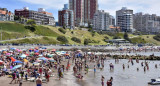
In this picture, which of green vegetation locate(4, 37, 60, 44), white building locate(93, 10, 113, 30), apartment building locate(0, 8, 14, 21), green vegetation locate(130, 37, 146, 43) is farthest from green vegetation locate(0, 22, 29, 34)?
white building locate(93, 10, 113, 30)

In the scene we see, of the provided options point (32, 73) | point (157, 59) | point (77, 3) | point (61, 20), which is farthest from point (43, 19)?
point (32, 73)

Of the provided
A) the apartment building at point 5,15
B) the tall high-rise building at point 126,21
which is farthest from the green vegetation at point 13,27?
the tall high-rise building at point 126,21

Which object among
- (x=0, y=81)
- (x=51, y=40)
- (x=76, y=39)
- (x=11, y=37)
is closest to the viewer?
(x=0, y=81)

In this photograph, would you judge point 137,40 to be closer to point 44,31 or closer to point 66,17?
point 66,17

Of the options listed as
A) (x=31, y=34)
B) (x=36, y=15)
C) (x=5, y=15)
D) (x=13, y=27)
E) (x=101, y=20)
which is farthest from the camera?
(x=101, y=20)

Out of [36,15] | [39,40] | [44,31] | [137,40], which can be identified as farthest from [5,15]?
[137,40]

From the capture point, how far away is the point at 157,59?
63.0 meters

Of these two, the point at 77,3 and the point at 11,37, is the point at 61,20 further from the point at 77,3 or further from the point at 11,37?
the point at 11,37

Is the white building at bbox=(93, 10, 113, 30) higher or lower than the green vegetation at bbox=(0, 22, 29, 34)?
higher

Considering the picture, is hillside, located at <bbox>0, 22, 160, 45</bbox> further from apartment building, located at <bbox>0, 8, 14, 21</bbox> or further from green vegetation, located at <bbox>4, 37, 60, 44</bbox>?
apartment building, located at <bbox>0, 8, 14, 21</bbox>

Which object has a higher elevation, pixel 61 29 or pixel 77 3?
pixel 77 3

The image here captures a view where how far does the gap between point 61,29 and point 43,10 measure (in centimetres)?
6297

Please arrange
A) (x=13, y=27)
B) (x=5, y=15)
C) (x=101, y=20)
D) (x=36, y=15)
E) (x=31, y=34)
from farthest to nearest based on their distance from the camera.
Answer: (x=101, y=20) < (x=36, y=15) < (x=5, y=15) < (x=31, y=34) < (x=13, y=27)

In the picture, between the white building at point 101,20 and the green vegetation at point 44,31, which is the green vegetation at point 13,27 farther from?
the white building at point 101,20
